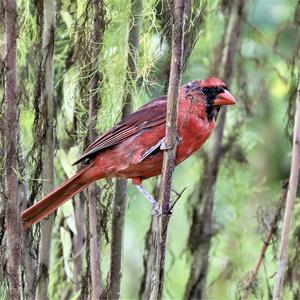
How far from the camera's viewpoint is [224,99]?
298 cm

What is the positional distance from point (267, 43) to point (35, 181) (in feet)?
6.26

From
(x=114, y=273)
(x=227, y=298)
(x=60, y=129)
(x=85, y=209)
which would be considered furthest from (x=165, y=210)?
(x=227, y=298)

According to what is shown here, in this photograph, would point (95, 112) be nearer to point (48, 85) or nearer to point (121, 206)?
point (48, 85)

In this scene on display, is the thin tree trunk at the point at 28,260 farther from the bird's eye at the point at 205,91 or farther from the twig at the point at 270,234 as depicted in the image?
the bird's eye at the point at 205,91

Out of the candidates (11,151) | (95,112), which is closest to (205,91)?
(95,112)

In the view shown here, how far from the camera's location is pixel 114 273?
2451 mm

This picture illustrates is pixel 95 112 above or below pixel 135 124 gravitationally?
below

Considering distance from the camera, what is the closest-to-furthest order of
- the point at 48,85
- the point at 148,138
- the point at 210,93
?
1. the point at 48,85
2. the point at 148,138
3. the point at 210,93

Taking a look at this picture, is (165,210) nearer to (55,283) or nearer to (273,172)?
(55,283)

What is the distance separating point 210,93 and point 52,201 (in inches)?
33.8

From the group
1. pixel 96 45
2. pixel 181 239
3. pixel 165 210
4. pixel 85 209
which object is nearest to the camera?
pixel 165 210

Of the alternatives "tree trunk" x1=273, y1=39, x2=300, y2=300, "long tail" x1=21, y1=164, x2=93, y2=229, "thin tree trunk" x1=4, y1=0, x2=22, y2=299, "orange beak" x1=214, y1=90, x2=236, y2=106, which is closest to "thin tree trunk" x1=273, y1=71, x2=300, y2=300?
"tree trunk" x1=273, y1=39, x2=300, y2=300

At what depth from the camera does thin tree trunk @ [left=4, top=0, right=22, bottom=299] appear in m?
1.99

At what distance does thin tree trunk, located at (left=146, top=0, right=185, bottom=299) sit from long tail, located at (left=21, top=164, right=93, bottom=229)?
0.41m
